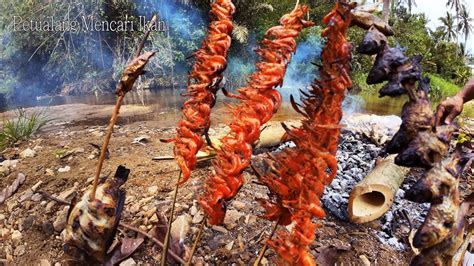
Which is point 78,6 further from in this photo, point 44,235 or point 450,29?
point 450,29

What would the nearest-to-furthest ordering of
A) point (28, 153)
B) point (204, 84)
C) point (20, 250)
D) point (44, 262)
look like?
1. point (204, 84)
2. point (44, 262)
3. point (20, 250)
4. point (28, 153)

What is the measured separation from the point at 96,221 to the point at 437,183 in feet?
4.27

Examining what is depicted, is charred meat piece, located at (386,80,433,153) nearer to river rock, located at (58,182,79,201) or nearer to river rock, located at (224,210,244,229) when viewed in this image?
river rock, located at (224,210,244,229)

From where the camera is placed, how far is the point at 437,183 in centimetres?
100

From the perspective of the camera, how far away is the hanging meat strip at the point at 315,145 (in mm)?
1060

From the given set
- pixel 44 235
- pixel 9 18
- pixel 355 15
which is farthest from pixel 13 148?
pixel 9 18

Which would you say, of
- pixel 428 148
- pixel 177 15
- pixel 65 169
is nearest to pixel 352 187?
pixel 428 148

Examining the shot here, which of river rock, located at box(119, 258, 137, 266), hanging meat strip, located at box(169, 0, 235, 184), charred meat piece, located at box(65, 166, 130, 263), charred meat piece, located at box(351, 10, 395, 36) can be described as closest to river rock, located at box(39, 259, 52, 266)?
river rock, located at box(119, 258, 137, 266)

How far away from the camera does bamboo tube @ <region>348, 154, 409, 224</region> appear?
10.1 feet

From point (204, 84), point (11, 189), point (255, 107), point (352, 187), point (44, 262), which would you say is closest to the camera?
point (255, 107)

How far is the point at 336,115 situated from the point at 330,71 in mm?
149

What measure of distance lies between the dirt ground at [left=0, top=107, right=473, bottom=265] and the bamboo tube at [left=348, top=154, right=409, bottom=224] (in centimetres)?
11

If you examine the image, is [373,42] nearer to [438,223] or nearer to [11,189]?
[438,223]

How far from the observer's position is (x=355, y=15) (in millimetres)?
1054
